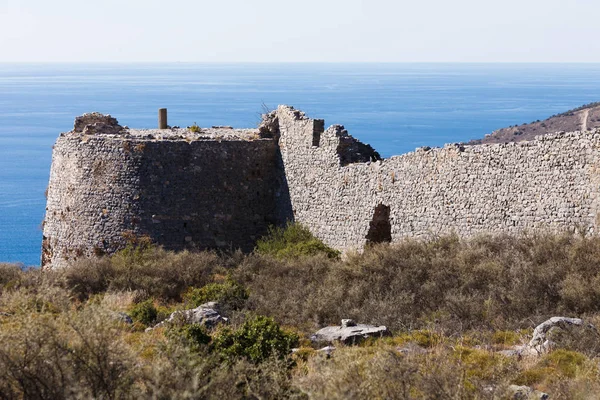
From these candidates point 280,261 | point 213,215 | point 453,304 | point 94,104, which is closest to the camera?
point 453,304

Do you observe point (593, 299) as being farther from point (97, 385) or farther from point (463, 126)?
point (463, 126)

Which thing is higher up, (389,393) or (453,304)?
(389,393)

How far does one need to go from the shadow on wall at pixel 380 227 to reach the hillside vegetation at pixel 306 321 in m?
1.03

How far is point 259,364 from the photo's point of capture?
35.7 ft

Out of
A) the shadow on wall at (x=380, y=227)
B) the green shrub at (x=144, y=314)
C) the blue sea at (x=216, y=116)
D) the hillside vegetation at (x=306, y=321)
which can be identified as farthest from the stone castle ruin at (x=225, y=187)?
the blue sea at (x=216, y=116)

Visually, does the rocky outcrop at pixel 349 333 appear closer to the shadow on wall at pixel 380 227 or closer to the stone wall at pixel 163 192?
the shadow on wall at pixel 380 227

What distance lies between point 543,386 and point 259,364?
3.10 metres

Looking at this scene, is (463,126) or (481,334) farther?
(463,126)

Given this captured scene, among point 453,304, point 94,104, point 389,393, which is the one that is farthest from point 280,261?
point 94,104

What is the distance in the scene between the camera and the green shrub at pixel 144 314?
15031mm

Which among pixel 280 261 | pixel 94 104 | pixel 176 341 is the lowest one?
pixel 94 104

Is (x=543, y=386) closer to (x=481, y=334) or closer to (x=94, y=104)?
(x=481, y=334)

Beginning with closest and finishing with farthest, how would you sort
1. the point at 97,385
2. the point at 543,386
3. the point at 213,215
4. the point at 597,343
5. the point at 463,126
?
the point at 97,385, the point at 543,386, the point at 597,343, the point at 213,215, the point at 463,126

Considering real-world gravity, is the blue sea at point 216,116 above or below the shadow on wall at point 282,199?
below
